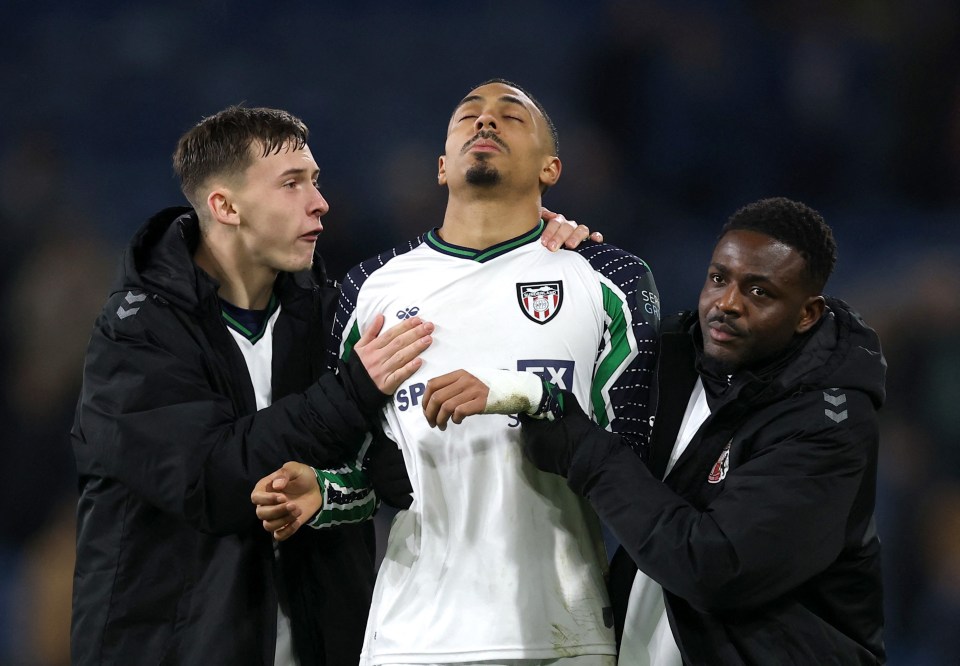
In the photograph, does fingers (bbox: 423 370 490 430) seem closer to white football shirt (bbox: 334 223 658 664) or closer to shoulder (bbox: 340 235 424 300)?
white football shirt (bbox: 334 223 658 664)

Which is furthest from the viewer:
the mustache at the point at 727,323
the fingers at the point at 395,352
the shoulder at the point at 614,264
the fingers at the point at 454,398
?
the shoulder at the point at 614,264

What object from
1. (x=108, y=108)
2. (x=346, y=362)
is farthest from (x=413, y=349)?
(x=108, y=108)

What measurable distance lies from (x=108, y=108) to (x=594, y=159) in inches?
93.3

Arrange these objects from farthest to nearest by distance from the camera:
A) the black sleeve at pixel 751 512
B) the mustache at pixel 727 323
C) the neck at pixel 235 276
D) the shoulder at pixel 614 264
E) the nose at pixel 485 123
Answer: the neck at pixel 235 276
the nose at pixel 485 123
the shoulder at pixel 614 264
the mustache at pixel 727 323
the black sleeve at pixel 751 512

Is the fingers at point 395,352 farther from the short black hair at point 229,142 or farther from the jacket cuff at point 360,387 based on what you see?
the short black hair at point 229,142

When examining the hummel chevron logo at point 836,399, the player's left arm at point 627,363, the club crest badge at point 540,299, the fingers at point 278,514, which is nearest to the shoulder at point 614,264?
the player's left arm at point 627,363

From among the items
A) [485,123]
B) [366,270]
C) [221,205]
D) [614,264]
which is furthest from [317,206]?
[614,264]

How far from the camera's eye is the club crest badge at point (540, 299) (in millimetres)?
2578

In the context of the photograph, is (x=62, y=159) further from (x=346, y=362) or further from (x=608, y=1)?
(x=346, y=362)

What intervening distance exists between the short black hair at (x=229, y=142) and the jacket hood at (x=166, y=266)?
19 centimetres

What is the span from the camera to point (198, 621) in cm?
266

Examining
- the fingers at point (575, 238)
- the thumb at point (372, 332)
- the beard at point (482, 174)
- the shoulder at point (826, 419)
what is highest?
the beard at point (482, 174)

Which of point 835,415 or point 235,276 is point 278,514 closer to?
point 235,276

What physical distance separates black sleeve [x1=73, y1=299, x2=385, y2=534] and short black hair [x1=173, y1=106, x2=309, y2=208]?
526 mm
